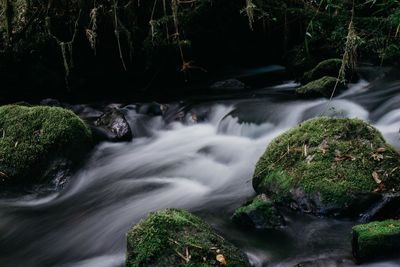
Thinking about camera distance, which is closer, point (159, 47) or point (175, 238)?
point (175, 238)

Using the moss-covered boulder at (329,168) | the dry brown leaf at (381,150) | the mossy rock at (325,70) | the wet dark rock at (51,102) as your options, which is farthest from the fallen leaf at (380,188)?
the wet dark rock at (51,102)

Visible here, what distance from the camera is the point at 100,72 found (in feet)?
33.9

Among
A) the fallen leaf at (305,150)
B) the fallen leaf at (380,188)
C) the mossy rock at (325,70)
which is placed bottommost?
the fallen leaf at (380,188)

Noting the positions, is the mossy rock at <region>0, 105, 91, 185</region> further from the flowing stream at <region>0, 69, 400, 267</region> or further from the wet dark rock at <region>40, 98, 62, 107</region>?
the wet dark rock at <region>40, 98, 62, 107</region>

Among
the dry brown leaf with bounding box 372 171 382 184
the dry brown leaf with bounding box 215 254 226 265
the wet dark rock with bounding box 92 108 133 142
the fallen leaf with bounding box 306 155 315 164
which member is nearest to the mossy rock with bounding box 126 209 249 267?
the dry brown leaf with bounding box 215 254 226 265

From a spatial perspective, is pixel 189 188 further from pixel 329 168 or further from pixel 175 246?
pixel 175 246

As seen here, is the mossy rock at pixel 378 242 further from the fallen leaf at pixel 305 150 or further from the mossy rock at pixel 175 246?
the fallen leaf at pixel 305 150

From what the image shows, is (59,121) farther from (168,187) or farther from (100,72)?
(100,72)

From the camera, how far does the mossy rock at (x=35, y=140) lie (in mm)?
5910

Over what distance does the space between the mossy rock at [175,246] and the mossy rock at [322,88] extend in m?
5.05

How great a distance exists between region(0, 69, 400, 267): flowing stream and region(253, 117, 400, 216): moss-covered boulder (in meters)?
0.21

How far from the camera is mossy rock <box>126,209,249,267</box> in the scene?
3275 millimetres

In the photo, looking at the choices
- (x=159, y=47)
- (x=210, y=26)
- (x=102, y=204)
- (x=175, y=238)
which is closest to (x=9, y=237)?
(x=102, y=204)

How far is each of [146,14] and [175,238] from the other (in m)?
7.25
